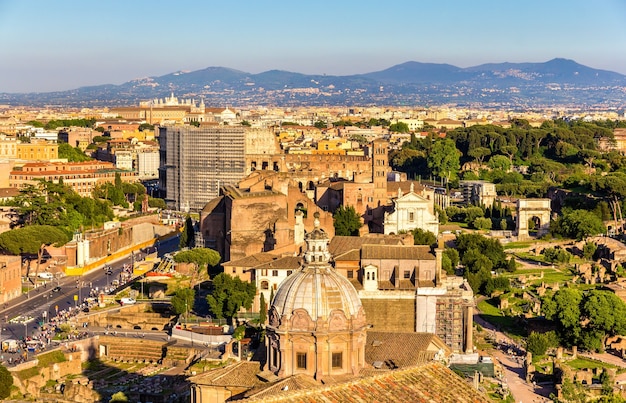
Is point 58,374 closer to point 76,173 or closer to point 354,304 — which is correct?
point 354,304

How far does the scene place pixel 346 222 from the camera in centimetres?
5359

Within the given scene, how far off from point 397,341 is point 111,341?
456 inches

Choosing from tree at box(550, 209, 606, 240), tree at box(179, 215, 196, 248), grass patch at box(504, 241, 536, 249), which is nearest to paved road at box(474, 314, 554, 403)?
tree at box(179, 215, 196, 248)

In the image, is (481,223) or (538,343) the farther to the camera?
(481,223)

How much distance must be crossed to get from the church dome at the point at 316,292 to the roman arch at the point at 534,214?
43.0m

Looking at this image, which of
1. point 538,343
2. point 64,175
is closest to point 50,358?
point 538,343

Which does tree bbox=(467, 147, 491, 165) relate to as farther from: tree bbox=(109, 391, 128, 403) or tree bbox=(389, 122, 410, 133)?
tree bbox=(109, 391, 128, 403)

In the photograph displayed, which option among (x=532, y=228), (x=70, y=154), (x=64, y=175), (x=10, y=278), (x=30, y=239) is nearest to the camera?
(x=10, y=278)

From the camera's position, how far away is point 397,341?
2973 cm

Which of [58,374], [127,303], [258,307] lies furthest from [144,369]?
[127,303]

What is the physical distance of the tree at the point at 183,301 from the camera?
40625 millimetres

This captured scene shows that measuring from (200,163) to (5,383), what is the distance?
40968mm

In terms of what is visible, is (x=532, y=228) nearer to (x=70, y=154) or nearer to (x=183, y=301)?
(x=183, y=301)

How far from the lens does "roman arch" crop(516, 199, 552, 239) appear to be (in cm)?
6275
